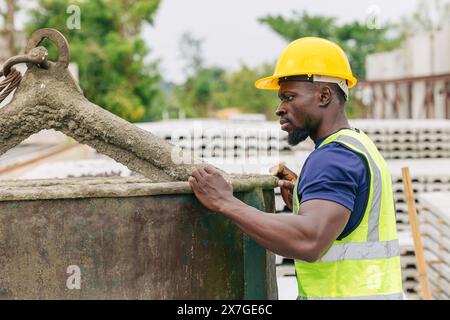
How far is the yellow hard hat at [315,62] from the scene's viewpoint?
264cm

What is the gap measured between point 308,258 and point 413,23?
64308 millimetres

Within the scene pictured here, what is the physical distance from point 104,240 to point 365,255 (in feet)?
3.16

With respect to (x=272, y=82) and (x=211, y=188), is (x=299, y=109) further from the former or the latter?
(x=211, y=188)

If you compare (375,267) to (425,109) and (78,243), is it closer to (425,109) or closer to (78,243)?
(78,243)

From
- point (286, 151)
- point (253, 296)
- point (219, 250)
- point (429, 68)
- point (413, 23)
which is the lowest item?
point (253, 296)

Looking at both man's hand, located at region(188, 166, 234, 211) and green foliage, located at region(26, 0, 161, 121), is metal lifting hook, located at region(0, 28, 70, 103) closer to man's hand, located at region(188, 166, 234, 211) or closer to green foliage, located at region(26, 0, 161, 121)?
man's hand, located at region(188, 166, 234, 211)

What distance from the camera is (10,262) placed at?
259 cm

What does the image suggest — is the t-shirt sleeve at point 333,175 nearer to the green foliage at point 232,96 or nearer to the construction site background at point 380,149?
the construction site background at point 380,149

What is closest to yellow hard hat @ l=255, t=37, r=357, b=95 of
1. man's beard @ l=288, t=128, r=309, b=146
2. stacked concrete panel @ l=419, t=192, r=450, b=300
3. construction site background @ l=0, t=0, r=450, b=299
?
man's beard @ l=288, t=128, r=309, b=146

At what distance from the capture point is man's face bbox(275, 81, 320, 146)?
264cm

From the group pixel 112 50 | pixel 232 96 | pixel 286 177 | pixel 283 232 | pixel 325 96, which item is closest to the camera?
pixel 283 232

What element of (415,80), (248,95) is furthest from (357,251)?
(248,95)

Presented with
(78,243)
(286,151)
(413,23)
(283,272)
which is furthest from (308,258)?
(413,23)

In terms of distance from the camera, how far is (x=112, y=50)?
101 feet
